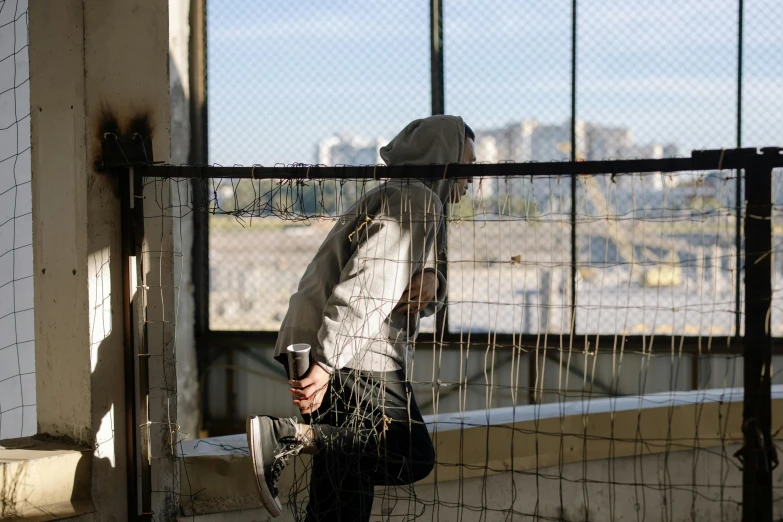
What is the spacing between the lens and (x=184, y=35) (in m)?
6.78

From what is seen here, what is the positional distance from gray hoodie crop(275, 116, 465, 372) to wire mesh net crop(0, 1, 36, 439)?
156 cm

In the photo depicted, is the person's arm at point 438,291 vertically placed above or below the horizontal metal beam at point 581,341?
above

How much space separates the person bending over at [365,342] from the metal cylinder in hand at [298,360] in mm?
28

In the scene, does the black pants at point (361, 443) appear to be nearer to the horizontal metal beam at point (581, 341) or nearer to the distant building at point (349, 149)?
the horizontal metal beam at point (581, 341)

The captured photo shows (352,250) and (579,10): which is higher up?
(579,10)

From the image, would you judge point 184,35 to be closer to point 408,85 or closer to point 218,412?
point 408,85

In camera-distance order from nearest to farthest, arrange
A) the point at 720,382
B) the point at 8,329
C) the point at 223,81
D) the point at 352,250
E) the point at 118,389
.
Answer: the point at 352,250
the point at 118,389
the point at 8,329
the point at 720,382
the point at 223,81

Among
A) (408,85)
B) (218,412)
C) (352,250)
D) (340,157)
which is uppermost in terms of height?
(408,85)

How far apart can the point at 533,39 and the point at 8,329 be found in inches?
185

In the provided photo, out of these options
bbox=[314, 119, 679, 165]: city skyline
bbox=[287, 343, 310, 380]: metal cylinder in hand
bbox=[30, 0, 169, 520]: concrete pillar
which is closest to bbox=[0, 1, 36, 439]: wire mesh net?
bbox=[30, 0, 169, 520]: concrete pillar

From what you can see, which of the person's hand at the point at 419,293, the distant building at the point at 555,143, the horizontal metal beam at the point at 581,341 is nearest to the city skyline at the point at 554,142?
the distant building at the point at 555,143

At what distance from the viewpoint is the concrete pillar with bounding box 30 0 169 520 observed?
2604 millimetres

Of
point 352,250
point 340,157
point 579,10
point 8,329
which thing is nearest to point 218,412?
point 340,157

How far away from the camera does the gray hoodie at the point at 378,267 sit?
221 cm
